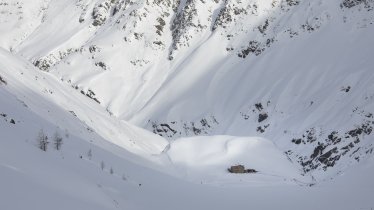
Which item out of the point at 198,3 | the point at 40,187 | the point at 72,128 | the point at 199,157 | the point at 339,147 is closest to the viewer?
the point at 40,187

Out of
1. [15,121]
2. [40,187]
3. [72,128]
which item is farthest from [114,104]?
[40,187]

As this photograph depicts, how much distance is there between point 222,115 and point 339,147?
104 ft

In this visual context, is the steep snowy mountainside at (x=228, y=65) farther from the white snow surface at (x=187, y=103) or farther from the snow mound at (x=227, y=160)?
the snow mound at (x=227, y=160)

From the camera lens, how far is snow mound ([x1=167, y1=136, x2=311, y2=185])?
32281 millimetres

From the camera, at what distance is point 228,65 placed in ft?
317

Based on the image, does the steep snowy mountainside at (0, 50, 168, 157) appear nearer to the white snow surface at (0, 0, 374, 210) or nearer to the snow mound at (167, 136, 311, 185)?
the white snow surface at (0, 0, 374, 210)

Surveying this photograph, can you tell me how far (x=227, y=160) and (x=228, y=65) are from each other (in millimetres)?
60528

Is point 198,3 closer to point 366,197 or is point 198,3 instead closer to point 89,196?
point 366,197

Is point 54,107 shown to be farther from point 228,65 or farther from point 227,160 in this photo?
point 228,65

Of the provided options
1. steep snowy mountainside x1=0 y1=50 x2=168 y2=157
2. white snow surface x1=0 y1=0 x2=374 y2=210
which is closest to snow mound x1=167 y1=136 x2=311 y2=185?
white snow surface x1=0 y1=0 x2=374 y2=210

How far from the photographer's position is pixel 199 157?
3825 centimetres

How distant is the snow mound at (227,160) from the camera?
32.3 meters

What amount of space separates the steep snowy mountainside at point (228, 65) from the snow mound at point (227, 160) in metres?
12.0

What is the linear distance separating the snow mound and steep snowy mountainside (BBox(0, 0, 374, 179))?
12.0 m
